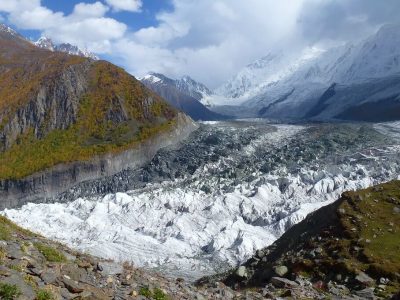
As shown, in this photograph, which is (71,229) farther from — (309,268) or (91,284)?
(91,284)

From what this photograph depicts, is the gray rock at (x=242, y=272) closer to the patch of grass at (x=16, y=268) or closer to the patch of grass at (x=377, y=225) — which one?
the patch of grass at (x=377, y=225)

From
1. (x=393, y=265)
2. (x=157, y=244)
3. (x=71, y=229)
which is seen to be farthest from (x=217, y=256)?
(x=393, y=265)

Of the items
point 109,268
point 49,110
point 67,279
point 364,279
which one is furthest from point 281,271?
point 49,110

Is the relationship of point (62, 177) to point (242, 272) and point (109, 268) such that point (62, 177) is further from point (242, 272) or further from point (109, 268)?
point (109, 268)

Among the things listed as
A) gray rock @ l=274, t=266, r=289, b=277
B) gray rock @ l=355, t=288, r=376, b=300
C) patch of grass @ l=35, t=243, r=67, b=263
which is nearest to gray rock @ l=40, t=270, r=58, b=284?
patch of grass @ l=35, t=243, r=67, b=263

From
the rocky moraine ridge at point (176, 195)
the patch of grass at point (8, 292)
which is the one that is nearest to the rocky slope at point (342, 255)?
the rocky moraine ridge at point (176, 195)
